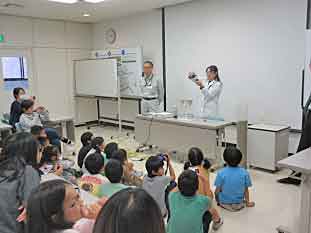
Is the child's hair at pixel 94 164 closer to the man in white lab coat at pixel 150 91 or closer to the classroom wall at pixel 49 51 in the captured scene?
the man in white lab coat at pixel 150 91

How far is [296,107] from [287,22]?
1250 millimetres

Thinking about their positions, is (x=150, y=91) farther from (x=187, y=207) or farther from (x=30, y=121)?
(x=187, y=207)

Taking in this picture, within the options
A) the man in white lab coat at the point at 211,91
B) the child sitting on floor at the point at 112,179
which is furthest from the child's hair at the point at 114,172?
the man in white lab coat at the point at 211,91

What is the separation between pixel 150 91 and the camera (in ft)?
18.4

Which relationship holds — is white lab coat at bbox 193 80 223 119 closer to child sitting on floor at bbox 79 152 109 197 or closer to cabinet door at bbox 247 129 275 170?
cabinet door at bbox 247 129 275 170

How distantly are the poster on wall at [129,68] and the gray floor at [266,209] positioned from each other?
3.09 meters

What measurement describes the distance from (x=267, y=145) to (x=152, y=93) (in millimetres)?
2298

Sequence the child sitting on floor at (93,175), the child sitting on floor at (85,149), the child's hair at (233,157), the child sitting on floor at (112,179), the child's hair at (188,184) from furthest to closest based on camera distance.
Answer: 1. the child sitting on floor at (85,149)
2. the child's hair at (233,157)
3. the child sitting on floor at (93,175)
4. the child sitting on floor at (112,179)
5. the child's hair at (188,184)

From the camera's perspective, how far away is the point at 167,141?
4891mm

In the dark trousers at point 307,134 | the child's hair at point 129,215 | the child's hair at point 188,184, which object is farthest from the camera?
the dark trousers at point 307,134

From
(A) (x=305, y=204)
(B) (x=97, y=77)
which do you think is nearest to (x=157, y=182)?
(A) (x=305, y=204)

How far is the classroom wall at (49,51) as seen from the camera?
660cm

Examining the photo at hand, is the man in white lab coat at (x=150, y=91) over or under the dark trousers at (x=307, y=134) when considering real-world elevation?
over

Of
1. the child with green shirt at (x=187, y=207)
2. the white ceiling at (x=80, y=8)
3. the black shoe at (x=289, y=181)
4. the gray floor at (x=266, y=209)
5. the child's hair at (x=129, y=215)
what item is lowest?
the gray floor at (x=266, y=209)
